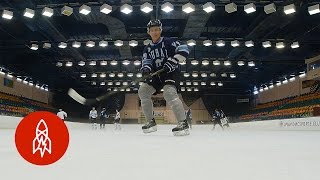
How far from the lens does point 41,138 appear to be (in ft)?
4.83

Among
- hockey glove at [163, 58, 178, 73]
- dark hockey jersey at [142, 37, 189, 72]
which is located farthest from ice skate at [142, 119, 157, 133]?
hockey glove at [163, 58, 178, 73]

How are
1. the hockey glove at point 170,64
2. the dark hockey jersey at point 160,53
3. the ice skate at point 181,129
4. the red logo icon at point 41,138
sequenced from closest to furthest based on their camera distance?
1. the red logo icon at point 41,138
2. the hockey glove at point 170,64
3. the ice skate at point 181,129
4. the dark hockey jersey at point 160,53

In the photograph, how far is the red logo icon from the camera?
1444 millimetres

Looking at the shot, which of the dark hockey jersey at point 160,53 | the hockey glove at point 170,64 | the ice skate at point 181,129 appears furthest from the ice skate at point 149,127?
the hockey glove at point 170,64

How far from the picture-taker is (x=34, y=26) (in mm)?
14898

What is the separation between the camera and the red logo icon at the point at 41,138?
1444 mm

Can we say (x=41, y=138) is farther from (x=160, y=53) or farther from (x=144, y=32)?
(x=144, y=32)

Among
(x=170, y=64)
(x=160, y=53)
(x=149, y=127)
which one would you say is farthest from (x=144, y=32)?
(x=170, y=64)

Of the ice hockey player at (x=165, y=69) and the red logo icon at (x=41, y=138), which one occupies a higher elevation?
the ice hockey player at (x=165, y=69)

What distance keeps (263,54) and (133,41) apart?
940 cm

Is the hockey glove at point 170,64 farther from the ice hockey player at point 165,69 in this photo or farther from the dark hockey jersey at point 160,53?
the dark hockey jersey at point 160,53

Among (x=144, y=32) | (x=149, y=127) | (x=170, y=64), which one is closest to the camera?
(x=170, y=64)

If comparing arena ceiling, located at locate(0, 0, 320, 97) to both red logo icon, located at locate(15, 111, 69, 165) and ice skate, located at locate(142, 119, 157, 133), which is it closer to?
ice skate, located at locate(142, 119, 157, 133)

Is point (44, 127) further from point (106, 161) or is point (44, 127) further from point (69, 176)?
point (106, 161)
